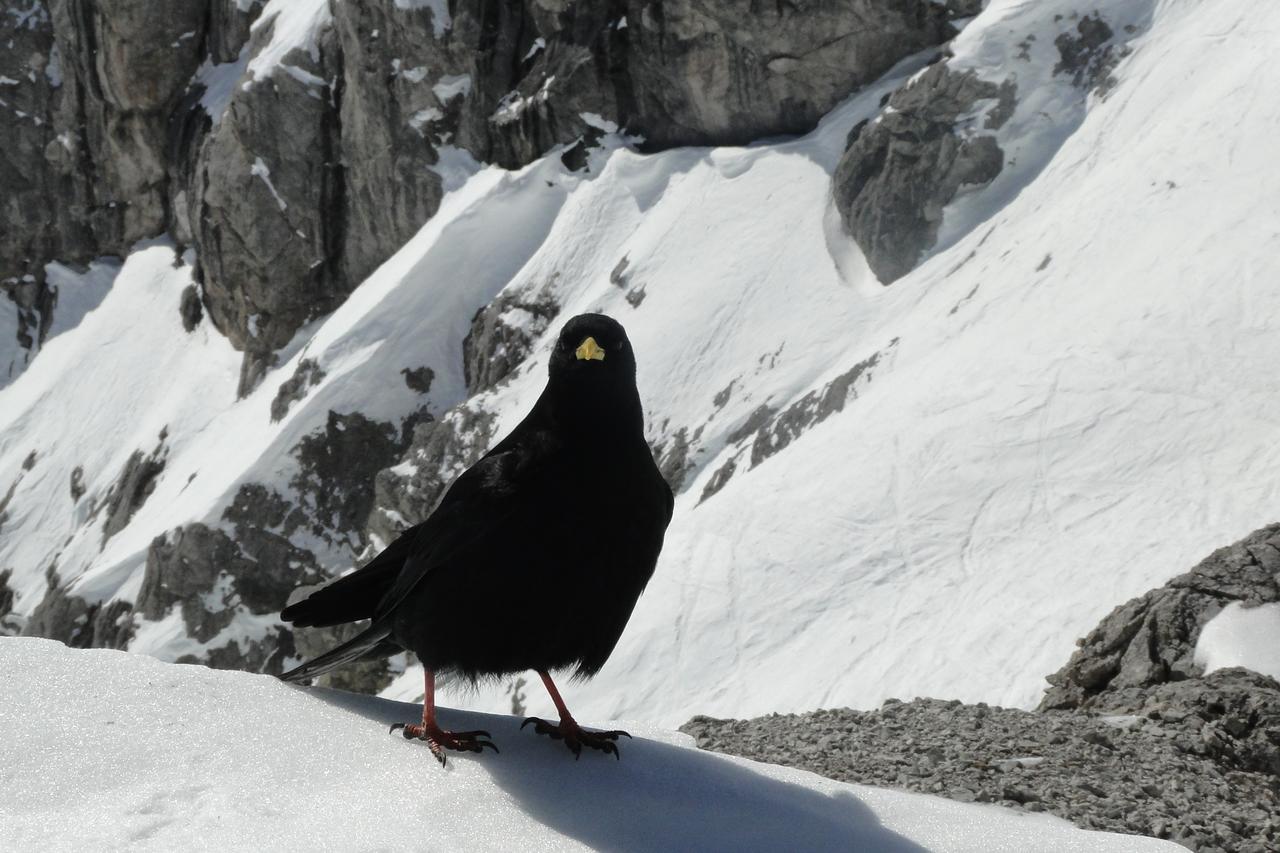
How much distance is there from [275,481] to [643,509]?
35154 mm

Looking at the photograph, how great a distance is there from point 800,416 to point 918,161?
922 centimetres

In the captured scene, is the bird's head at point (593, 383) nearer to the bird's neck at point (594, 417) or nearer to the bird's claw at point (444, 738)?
the bird's neck at point (594, 417)

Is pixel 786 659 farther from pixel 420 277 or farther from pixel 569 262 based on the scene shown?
pixel 420 277

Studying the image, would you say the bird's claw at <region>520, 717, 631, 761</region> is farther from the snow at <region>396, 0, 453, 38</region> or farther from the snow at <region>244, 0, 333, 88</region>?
the snow at <region>244, 0, 333, 88</region>

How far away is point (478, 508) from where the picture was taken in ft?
16.9

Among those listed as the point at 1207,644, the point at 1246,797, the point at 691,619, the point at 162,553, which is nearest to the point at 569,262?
the point at 162,553

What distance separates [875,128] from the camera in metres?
31.5

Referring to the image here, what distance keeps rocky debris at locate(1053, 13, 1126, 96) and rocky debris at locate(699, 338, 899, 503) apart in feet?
28.2

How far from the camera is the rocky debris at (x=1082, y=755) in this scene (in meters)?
5.46

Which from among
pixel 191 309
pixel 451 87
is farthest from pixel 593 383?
pixel 191 309

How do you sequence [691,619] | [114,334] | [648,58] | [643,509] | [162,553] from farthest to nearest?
1. [114,334]
2. [648,58]
3. [162,553]
4. [691,619]
5. [643,509]

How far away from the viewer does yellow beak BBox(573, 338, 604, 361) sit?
16.8 feet

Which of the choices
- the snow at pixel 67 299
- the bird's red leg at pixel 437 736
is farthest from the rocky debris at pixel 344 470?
the snow at pixel 67 299

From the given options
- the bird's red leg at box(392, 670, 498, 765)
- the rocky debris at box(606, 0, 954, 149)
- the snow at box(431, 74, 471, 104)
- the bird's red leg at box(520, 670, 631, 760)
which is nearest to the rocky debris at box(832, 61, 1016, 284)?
the rocky debris at box(606, 0, 954, 149)
